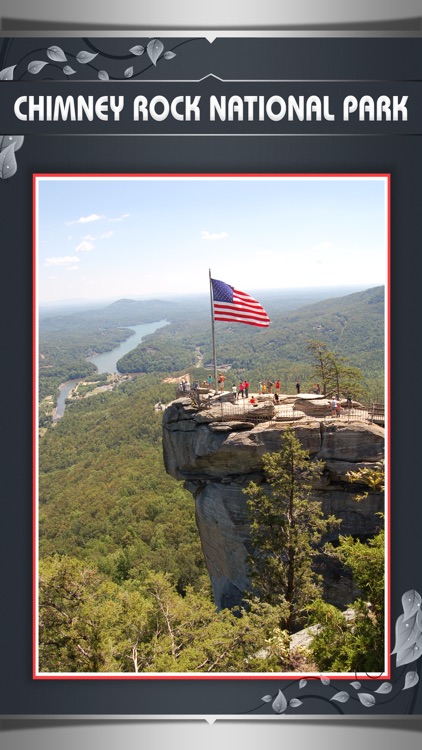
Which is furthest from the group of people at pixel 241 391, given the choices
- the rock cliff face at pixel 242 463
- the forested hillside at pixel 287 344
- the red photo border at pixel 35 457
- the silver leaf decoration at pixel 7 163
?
the forested hillside at pixel 287 344

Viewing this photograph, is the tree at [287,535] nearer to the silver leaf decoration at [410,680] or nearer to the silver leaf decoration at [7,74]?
the silver leaf decoration at [410,680]

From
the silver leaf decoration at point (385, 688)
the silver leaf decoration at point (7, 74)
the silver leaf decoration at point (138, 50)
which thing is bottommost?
the silver leaf decoration at point (385, 688)

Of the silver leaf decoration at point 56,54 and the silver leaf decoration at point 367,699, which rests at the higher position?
the silver leaf decoration at point 56,54

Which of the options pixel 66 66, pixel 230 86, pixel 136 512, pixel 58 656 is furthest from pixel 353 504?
pixel 136 512

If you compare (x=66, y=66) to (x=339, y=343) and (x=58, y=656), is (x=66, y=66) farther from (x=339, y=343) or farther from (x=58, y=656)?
(x=339, y=343)

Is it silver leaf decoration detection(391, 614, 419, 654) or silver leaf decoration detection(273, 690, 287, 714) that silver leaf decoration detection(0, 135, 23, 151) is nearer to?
silver leaf decoration detection(273, 690, 287, 714)

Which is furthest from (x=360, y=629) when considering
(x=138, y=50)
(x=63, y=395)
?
(x=63, y=395)
